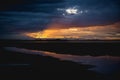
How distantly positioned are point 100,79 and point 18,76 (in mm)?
4795

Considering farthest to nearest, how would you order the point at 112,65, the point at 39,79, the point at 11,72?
1. the point at 112,65
2. the point at 11,72
3. the point at 39,79

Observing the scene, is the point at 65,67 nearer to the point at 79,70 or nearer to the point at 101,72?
the point at 79,70

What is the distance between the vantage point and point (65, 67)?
21641 millimetres

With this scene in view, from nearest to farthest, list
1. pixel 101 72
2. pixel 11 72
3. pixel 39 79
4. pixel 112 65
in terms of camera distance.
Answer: pixel 39 79 < pixel 11 72 < pixel 101 72 < pixel 112 65

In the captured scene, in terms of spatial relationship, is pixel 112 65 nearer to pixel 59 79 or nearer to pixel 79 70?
pixel 79 70

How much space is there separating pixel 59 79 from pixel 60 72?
6.85 ft

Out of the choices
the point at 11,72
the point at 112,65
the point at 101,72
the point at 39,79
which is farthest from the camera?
the point at 112,65

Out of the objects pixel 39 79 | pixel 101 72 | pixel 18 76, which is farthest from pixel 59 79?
pixel 101 72

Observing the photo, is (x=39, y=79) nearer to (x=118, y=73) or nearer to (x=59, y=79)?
(x=59, y=79)

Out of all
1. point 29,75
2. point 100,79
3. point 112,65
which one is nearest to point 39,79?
point 29,75

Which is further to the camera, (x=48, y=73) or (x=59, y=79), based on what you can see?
(x=48, y=73)

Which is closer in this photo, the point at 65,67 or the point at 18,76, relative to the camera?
the point at 18,76

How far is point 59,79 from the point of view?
17.4 meters

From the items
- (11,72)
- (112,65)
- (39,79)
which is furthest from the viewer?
(112,65)
